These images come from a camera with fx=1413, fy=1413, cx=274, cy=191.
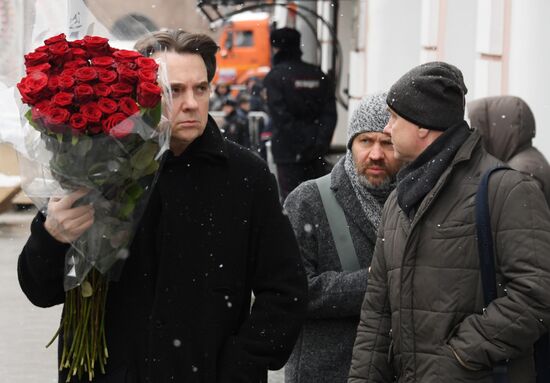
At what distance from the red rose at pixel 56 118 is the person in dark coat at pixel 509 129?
3102 mm

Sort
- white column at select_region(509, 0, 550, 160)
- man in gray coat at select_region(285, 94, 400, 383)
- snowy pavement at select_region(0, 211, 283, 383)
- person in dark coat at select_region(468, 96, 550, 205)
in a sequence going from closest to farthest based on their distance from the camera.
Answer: man in gray coat at select_region(285, 94, 400, 383)
person in dark coat at select_region(468, 96, 550, 205)
white column at select_region(509, 0, 550, 160)
snowy pavement at select_region(0, 211, 283, 383)

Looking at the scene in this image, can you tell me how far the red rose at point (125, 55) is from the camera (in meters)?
4.04

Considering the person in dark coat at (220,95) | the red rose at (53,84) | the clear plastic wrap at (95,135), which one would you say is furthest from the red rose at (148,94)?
the person in dark coat at (220,95)

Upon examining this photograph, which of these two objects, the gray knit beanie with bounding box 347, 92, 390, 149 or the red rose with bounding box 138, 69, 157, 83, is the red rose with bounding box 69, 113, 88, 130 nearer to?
the red rose with bounding box 138, 69, 157, 83

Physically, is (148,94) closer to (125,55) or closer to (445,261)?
(125,55)

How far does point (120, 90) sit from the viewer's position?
12.9 ft

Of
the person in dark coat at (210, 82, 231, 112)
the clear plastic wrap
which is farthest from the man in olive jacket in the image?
the person in dark coat at (210, 82, 231, 112)

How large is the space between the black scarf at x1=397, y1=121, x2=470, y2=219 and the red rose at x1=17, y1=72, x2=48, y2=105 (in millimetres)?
1172

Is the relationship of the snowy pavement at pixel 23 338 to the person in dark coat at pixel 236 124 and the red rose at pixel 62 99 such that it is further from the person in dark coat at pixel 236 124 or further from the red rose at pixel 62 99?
the person in dark coat at pixel 236 124

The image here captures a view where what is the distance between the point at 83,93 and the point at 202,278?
2.36ft

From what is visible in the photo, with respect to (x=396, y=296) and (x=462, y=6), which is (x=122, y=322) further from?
(x=462, y=6)

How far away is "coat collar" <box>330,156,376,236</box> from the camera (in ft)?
16.9

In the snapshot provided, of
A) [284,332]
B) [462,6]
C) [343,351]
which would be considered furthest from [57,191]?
[462,6]

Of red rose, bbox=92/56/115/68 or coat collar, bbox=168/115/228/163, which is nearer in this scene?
red rose, bbox=92/56/115/68
